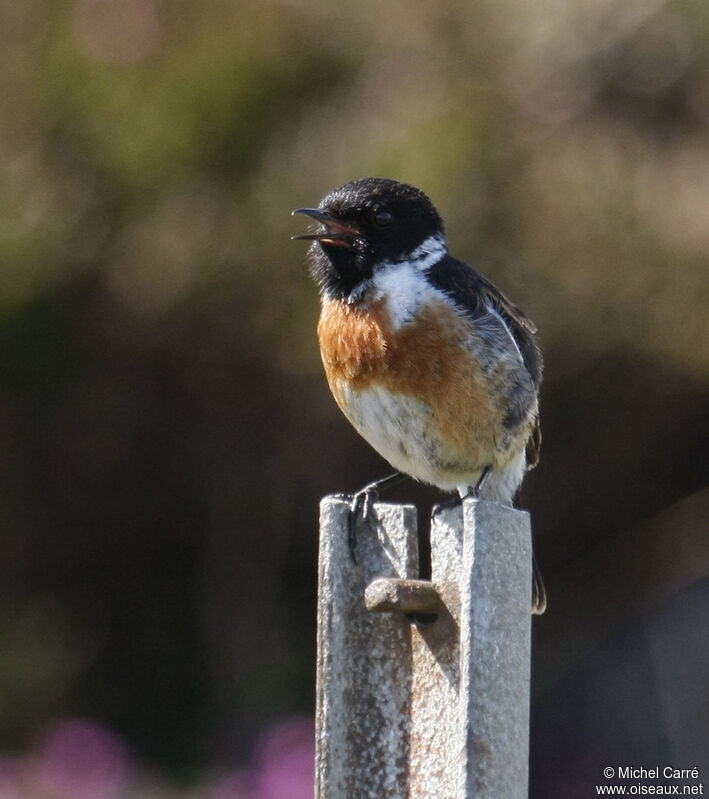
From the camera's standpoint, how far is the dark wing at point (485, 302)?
368cm

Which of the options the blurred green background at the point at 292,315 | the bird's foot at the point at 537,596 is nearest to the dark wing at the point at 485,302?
the bird's foot at the point at 537,596

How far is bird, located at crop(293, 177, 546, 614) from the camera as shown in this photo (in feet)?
11.5

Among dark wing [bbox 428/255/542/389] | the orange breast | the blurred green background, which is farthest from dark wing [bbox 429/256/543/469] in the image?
the blurred green background

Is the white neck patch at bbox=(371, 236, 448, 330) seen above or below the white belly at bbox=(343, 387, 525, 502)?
above

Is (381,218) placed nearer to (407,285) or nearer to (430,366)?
(407,285)

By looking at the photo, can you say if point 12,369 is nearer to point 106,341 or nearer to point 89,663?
point 106,341

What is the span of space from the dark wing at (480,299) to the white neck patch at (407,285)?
0.03 m

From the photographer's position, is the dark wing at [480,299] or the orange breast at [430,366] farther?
the dark wing at [480,299]

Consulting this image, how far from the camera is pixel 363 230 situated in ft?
12.2

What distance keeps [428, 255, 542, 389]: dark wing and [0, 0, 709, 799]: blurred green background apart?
1720 mm

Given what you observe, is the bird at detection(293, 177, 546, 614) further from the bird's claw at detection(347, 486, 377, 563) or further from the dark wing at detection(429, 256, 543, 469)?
the bird's claw at detection(347, 486, 377, 563)

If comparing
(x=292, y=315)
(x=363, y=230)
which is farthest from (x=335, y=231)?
(x=292, y=315)

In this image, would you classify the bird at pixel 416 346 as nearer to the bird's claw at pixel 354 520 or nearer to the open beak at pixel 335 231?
the open beak at pixel 335 231

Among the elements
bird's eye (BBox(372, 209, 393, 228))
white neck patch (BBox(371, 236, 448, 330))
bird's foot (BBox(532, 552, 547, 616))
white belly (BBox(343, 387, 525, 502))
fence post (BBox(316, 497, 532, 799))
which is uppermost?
bird's eye (BBox(372, 209, 393, 228))
